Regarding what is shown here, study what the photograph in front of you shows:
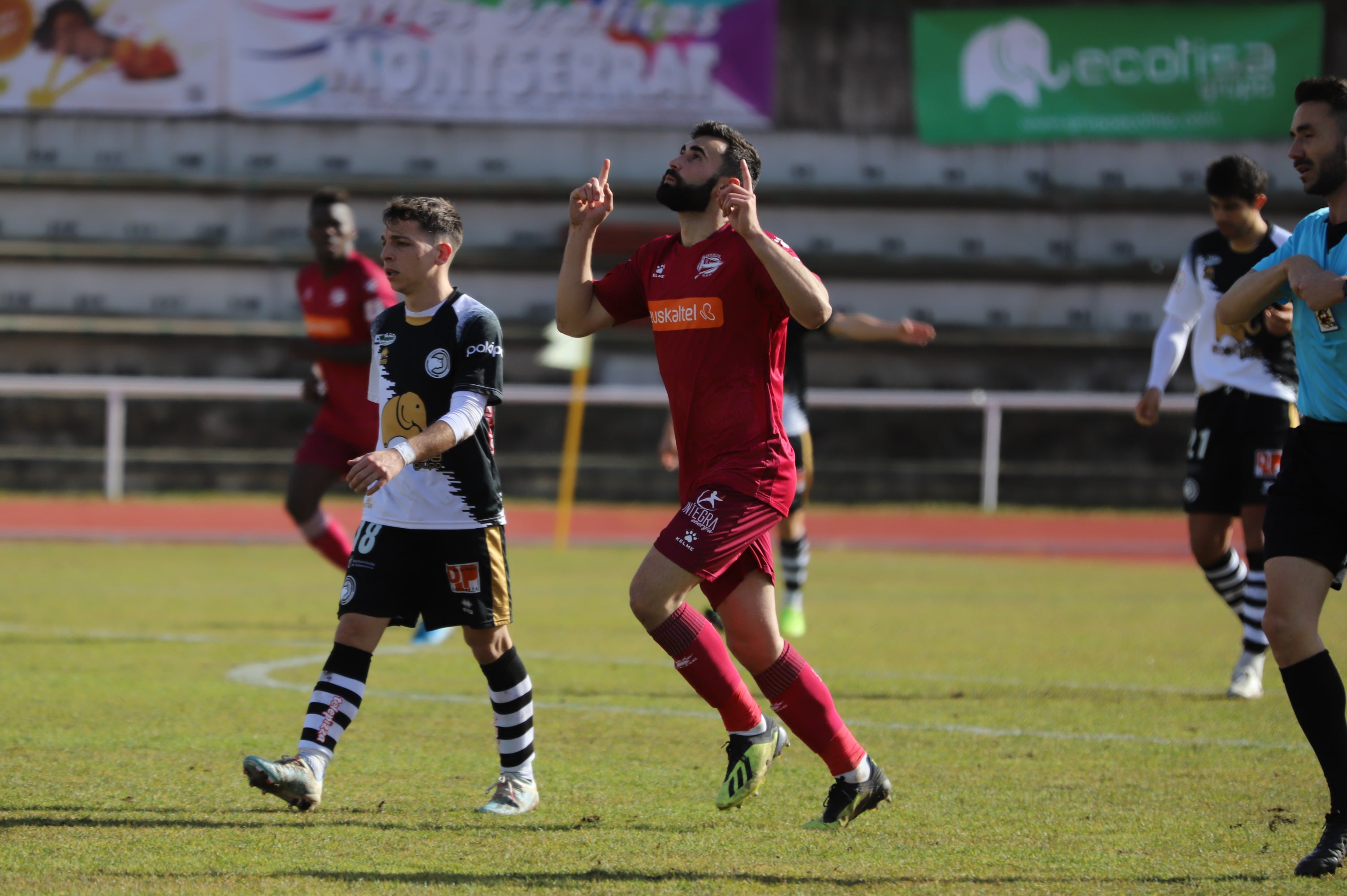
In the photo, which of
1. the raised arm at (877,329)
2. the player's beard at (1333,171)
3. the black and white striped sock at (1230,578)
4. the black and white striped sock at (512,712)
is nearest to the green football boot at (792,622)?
the black and white striped sock at (1230,578)

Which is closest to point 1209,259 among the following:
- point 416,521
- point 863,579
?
point 416,521

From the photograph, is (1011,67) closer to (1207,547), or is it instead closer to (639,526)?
(639,526)

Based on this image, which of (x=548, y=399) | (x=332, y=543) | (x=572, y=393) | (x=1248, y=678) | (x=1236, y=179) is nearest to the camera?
(x=1236, y=179)

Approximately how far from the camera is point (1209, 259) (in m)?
7.81

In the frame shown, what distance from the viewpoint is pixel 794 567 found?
393 inches

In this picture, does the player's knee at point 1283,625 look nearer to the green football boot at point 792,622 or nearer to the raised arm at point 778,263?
the raised arm at point 778,263

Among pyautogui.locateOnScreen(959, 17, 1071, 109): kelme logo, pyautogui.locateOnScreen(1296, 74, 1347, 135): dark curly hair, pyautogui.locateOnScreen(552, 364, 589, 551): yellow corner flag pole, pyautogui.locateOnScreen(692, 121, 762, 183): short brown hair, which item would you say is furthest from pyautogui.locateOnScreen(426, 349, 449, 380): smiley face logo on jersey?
pyautogui.locateOnScreen(959, 17, 1071, 109): kelme logo

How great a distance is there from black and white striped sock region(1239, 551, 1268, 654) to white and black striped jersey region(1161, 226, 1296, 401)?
88cm

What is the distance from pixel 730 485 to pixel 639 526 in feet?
43.9

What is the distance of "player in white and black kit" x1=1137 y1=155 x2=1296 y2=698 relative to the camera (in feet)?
24.9

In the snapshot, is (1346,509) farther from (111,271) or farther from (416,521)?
(111,271)

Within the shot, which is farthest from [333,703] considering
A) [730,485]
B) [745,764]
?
[730,485]

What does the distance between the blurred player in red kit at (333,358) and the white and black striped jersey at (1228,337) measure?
179 inches

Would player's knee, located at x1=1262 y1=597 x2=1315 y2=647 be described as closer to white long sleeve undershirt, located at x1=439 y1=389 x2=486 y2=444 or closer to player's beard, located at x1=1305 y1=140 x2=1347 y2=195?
player's beard, located at x1=1305 y1=140 x2=1347 y2=195
